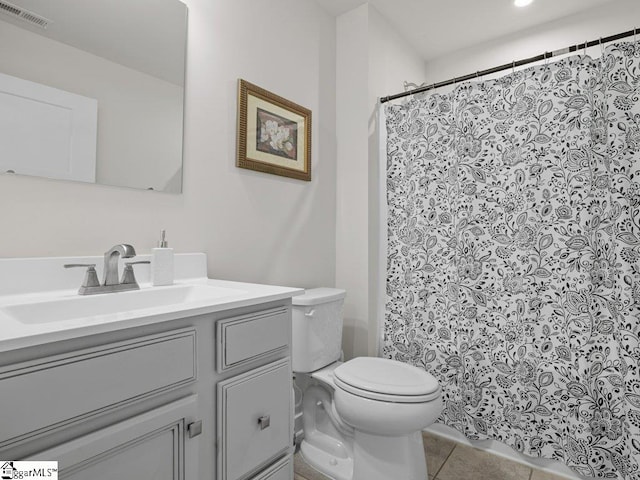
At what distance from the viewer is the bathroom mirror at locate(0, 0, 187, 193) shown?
0.98 m

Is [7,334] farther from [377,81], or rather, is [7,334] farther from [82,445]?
[377,81]

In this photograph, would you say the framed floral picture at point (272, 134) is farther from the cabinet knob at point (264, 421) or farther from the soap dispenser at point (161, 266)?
the cabinet knob at point (264, 421)

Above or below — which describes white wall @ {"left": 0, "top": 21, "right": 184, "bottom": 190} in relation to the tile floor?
above

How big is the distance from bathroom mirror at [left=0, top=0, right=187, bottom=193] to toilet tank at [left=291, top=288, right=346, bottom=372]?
2.45 ft

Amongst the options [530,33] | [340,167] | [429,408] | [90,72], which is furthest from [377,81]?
[429,408]

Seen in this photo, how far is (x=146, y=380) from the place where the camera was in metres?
0.70

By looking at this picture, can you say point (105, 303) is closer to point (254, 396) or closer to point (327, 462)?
point (254, 396)

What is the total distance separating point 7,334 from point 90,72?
0.94m

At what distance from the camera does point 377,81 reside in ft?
7.05

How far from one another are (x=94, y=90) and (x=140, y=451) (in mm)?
1082

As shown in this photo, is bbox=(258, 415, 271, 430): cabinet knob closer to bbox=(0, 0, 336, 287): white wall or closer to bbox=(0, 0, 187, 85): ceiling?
bbox=(0, 0, 336, 287): white wall

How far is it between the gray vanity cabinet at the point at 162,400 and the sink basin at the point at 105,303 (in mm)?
139

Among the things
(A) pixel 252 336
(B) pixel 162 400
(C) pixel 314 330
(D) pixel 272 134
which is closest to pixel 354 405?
(C) pixel 314 330

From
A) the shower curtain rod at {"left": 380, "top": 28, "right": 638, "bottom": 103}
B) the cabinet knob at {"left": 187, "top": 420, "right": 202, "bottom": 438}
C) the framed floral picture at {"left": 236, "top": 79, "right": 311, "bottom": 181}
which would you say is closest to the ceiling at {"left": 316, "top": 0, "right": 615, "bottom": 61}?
the shower curtain rod at {"left": 380, "top": 28, "right": 638, "bottom": 103}
